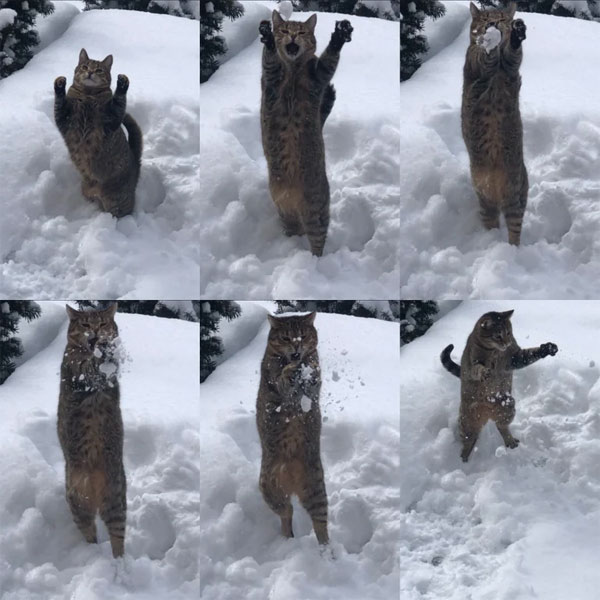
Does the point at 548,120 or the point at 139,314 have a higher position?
the point at 548,120

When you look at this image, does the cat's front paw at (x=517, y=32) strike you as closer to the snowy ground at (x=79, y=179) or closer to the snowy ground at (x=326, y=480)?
the snowy ground at (x=326, y=480)

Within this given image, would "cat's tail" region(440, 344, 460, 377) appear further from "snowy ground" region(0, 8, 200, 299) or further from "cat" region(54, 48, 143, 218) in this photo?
"cat" region(54, 48, 143, 218)

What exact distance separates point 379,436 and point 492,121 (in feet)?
4.38

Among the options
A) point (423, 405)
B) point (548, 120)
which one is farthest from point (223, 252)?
point (548, 120)

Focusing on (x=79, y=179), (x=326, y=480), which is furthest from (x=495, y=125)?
(x=79, y=179)

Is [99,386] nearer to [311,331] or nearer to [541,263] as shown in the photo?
[311,331]

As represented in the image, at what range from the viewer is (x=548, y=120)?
4.85 meters

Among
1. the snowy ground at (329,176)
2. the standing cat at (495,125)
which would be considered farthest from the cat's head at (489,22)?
the snowy ground at (329,176)

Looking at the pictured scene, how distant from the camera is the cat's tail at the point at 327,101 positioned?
4.62 metres

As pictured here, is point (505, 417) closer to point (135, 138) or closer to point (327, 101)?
point (327, 101)

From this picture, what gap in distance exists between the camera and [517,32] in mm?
4387

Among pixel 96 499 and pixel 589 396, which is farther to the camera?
pixel 589 396

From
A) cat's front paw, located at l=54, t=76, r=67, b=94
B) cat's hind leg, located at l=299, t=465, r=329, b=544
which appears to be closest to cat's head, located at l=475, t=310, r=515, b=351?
cat's hind leg, located at l=299, t=465, r=329, b=544

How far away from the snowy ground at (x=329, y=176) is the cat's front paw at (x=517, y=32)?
22.8 inches
